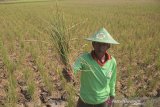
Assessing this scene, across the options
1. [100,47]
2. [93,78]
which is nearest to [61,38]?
[100,47]

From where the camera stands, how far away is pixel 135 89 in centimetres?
531

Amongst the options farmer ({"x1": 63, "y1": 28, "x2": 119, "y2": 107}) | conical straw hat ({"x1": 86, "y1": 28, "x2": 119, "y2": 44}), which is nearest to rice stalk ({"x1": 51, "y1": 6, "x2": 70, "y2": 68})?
farmer ({"x1": 63, "y1": 28, "x2": 119, "y2": 107})

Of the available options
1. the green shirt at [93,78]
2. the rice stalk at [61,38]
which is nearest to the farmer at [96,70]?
the green shirt at [93,78]

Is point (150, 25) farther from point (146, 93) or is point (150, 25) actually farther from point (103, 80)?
point (103, 80)

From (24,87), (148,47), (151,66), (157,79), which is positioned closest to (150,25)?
(148,47)

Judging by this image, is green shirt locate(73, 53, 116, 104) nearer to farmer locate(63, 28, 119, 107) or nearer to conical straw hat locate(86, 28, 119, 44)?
farmer locate(63, 28, 119, 107)

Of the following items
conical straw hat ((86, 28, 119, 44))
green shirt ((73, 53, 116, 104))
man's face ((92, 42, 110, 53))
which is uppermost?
conical straw hat ((86, 28, 119, 44))

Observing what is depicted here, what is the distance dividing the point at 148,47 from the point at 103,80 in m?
4.70

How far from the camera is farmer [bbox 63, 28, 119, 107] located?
3.02 metres

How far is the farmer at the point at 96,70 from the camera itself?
302 centimetres

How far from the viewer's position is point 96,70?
121 inches

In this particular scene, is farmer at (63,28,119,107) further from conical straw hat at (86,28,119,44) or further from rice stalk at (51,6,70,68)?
rice stalk at (51,6,70,68)

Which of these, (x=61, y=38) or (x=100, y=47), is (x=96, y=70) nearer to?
(x=100, y=47)

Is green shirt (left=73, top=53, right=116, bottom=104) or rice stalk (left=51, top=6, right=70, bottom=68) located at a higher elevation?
rice stalk (left=51, top=6, right=70, bottom=68)
